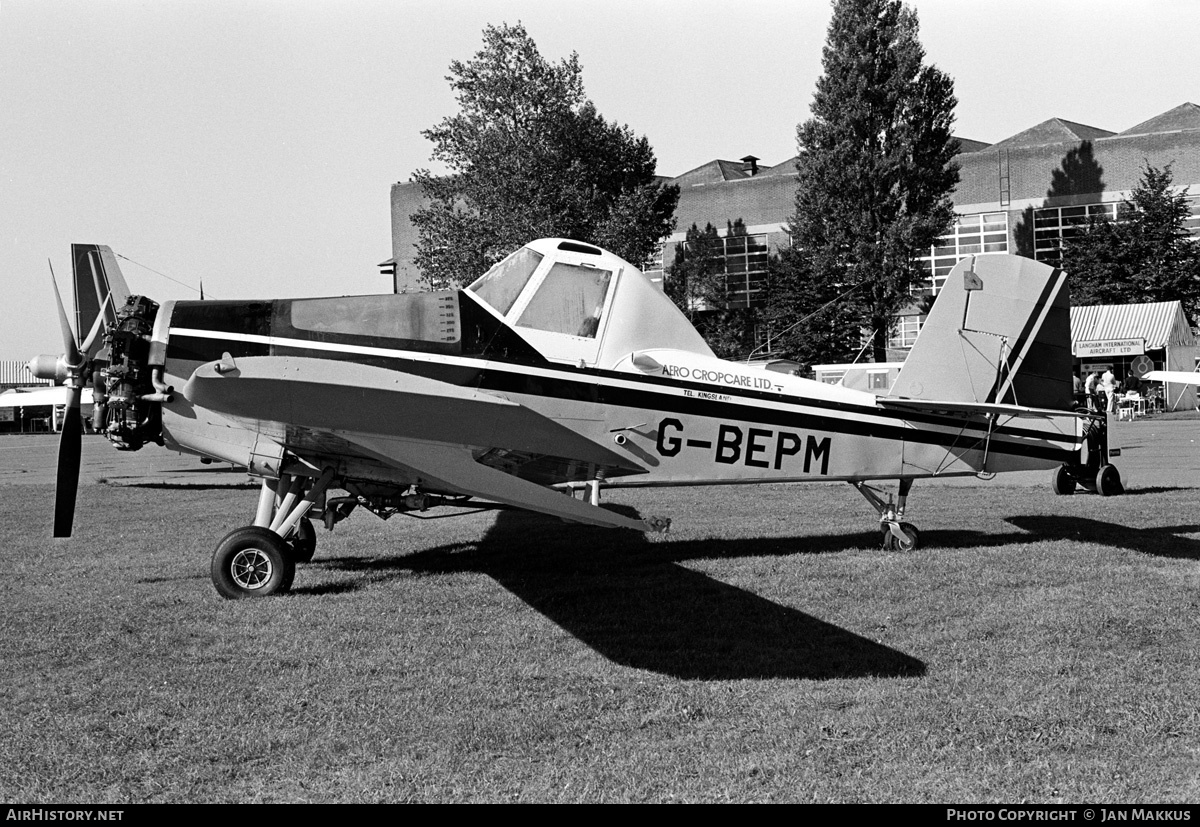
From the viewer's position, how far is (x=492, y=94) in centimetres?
3991

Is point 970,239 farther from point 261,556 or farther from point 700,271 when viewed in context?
point 261,556

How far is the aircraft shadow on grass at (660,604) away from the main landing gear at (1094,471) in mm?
4881

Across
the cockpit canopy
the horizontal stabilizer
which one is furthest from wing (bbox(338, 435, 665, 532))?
the horizontal stabilizer

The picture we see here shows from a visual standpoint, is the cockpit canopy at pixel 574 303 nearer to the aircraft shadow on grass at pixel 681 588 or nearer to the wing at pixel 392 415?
the wing at pixel 392 415

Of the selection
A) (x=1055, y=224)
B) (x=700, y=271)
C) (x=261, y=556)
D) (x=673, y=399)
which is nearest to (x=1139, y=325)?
(x=1055, y=224)

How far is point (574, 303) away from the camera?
8141mm

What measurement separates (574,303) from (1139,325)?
132 ft

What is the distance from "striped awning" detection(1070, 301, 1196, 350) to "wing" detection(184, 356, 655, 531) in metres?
39.3

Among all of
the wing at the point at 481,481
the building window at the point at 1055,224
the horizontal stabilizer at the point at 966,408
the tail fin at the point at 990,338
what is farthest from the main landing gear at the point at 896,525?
the building window at the point at 1055,224

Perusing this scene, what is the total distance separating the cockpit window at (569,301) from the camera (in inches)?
315

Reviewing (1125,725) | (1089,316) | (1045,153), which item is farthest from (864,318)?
(1125,725)

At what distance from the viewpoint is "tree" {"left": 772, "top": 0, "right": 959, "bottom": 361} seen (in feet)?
146

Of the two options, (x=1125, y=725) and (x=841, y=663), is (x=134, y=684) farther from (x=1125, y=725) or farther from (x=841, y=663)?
(x=1125, y=725)

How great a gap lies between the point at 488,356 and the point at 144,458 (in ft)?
73.2
